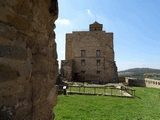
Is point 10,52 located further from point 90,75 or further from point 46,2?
point 90,75

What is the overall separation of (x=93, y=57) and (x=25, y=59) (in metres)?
30.3

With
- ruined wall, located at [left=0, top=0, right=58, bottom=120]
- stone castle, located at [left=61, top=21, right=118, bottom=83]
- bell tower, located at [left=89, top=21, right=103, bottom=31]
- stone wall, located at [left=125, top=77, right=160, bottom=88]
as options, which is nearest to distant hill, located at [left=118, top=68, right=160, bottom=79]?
stone wall, located at [left=125, top=77, right=160, bottom=88]

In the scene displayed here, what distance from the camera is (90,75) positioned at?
31531 millimetres

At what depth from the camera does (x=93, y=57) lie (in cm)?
3206

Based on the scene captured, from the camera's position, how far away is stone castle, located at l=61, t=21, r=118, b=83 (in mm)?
31500

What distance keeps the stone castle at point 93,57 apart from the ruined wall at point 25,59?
1099 inches

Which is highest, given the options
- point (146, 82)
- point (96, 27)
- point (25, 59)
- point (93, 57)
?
point (96, 27)

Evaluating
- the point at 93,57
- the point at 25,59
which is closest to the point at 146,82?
the point at 93,57

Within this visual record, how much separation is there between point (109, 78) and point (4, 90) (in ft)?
100

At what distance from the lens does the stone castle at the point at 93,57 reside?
31.5m

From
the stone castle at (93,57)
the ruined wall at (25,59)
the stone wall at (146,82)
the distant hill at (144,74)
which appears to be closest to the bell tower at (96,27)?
the stone castle at (93,57)

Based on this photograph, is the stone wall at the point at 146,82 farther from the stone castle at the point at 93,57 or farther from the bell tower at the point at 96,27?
the bell tower at the point at 96,27

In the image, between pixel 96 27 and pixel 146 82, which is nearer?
pixel 146 82

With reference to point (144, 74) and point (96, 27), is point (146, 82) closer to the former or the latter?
point (144, 74)
